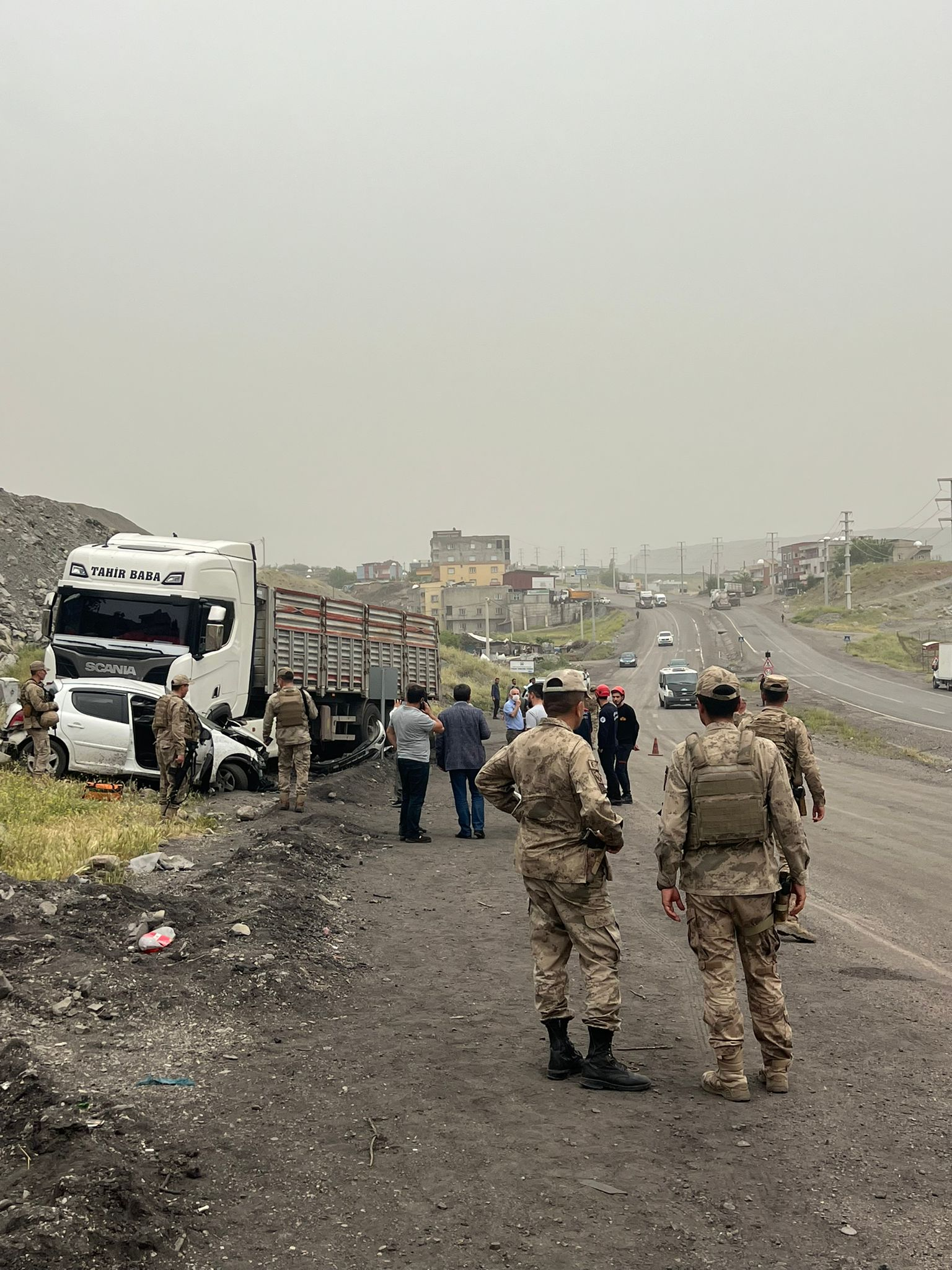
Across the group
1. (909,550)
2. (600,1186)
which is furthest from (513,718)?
(909,550)

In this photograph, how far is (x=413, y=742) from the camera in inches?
507

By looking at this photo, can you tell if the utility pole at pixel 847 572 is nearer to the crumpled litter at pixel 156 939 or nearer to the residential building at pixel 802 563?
the residential building at pixel 802 563

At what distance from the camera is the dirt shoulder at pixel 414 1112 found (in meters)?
3.76

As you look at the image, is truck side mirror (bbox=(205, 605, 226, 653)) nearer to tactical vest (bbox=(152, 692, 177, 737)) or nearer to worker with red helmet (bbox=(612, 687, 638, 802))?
tactical vest (bbox=(152, 692, 177, 737))

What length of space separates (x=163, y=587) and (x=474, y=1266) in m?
15.1

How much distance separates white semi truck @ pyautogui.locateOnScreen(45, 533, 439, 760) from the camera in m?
17.3

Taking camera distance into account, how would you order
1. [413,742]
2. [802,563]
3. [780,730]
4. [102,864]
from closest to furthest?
1. [780,730]
2. [102,864]
3. [413,742]
4. [802,563]

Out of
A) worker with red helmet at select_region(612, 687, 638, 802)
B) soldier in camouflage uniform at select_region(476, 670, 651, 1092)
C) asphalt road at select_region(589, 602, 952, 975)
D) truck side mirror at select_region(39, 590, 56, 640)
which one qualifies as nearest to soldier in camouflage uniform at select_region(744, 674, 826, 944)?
asphalt road at select_region(589, 602, 952, 975)

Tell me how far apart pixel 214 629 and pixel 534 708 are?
18.5 ft

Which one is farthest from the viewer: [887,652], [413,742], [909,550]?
[909,550]

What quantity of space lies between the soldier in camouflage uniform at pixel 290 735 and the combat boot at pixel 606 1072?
9637 mm

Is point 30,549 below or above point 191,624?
above

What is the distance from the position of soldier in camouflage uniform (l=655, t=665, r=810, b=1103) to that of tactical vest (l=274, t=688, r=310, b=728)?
960 centimetres

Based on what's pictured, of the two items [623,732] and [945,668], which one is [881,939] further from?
[945,668]
